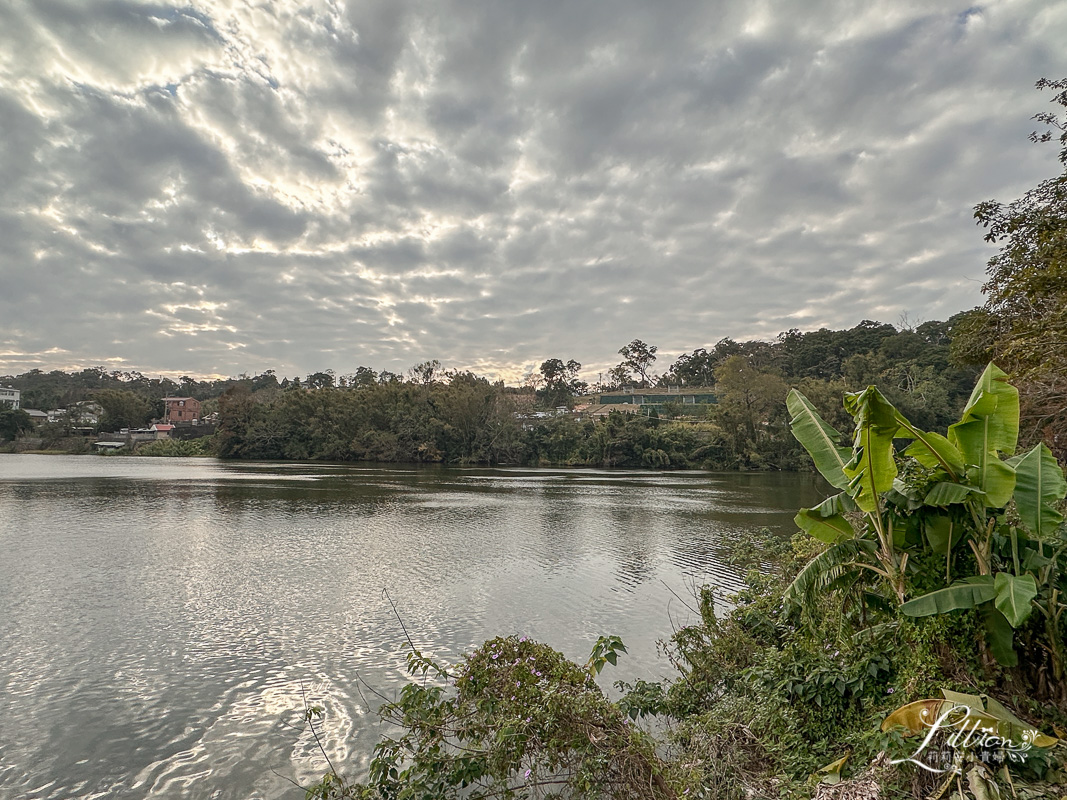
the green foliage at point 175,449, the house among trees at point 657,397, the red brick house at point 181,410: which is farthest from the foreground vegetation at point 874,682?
the red brick house at point 181,410

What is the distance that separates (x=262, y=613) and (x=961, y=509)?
9575 millimetres

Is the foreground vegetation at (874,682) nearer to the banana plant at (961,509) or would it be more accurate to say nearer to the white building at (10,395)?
the banana plant at (961,509)

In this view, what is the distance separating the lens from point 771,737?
4223 mm

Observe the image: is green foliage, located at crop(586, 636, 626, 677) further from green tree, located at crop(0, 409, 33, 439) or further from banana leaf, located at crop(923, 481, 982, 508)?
green tree, located at crop(0, 409, 33, 439)

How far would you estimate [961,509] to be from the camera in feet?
12.8

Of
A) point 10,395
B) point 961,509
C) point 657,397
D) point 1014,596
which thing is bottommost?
→ point 1014,596

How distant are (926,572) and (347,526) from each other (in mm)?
16677

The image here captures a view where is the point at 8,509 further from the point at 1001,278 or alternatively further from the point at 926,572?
the point at 1001,278

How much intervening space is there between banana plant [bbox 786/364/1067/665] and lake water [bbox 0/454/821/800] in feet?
12.2

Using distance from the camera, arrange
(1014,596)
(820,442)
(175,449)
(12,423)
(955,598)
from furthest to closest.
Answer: (12,423), (175,449), (820,442), (955,598), (1014,596)

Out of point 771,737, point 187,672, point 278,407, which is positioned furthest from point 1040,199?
point 278,407

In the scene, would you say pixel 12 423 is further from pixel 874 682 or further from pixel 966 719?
pixel 966 719

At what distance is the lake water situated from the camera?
5227mm

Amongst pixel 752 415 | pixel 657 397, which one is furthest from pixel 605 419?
pixel 657 397
